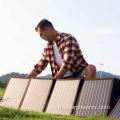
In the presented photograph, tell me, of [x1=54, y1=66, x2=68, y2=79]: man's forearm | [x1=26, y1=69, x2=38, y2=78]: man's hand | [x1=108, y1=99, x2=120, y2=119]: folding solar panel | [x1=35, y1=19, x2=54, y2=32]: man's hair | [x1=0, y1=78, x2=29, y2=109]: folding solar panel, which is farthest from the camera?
[x1=26, y1=69, x2=38, y2=78]: man's hand

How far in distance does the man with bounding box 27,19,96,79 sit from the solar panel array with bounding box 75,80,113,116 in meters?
0.57

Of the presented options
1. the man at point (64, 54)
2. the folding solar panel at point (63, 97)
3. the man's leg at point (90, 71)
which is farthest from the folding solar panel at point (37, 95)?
the man's leg at point (90, 71)

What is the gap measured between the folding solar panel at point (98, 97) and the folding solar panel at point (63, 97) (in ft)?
0.81

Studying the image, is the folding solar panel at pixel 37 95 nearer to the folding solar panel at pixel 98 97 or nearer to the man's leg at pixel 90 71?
the man's leg at pixel 90 71

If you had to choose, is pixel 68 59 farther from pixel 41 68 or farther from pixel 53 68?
pixel 41 68

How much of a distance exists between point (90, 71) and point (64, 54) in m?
0.91

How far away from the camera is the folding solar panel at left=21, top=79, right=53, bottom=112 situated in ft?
35.4

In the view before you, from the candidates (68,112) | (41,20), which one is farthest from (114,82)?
(41,20)

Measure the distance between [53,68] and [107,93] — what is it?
8.11 ft

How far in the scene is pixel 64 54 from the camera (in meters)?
10.6

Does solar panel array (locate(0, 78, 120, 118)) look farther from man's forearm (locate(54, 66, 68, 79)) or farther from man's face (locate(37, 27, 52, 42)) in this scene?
man's face (locate(37, 27, 52, 42))

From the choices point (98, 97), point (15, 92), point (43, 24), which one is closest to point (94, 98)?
point (98, 97)

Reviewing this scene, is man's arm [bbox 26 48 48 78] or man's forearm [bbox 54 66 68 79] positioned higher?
man's forearm [bbox 54 66 68 79]

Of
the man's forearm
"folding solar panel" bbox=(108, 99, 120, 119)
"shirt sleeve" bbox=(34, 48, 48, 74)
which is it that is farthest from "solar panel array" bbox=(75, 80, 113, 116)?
"shirt sleeve" bbox=(34, 48, 48, 74)
